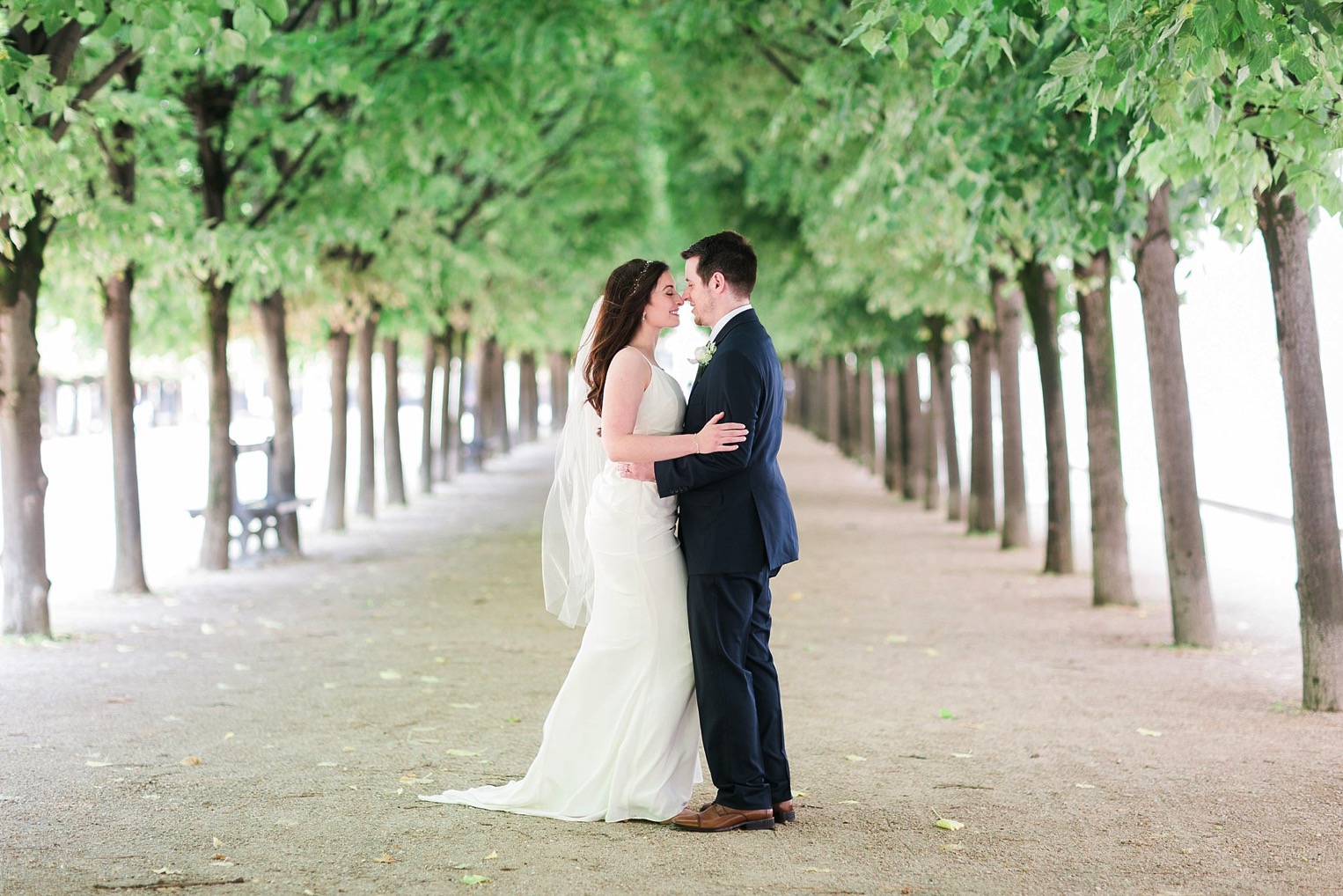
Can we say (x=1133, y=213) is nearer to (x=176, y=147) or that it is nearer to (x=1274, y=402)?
(x=176, y=147)

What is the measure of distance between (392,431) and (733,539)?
1898 cm

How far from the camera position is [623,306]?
18.8ft

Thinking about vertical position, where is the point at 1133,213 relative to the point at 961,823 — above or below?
above

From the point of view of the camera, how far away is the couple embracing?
18.2ft

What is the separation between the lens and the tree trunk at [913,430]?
24922 mm


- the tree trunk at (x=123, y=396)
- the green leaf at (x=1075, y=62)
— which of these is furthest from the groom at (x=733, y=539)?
the tree trunk at (x=123, y=396)

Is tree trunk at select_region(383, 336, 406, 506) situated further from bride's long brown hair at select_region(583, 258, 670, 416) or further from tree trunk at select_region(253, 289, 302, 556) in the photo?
bride's long brown hair at select_region(583, 258, 670, 416)

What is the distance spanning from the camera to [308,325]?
19156 millimetres

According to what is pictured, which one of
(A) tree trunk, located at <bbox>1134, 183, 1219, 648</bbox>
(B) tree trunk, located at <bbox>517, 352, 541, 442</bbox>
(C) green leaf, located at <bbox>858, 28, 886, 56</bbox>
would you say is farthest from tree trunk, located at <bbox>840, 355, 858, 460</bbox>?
(C) green leaf, located at <bbox>858, 28, 886, 56</bbox>

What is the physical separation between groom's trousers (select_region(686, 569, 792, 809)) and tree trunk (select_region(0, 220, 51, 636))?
7.07 metres

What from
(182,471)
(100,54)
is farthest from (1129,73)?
(182,471)

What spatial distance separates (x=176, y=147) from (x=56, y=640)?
5.99 m

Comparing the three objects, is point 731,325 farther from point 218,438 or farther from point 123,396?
point 218,438

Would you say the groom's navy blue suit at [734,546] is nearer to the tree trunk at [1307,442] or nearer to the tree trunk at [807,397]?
the tree trunk at [1307,442]
